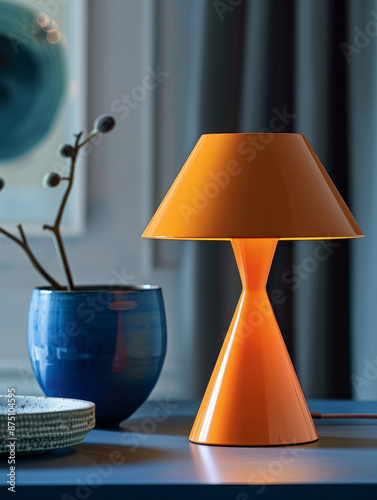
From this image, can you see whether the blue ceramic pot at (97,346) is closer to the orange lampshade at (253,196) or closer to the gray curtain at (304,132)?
the orange lampshade at (253,196)

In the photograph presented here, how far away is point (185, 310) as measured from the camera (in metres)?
1.58

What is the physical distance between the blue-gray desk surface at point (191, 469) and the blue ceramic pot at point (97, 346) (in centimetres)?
6

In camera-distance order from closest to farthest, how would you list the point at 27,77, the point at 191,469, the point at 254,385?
the point at 191,469 → the point at 254,385 → the point at 27,77

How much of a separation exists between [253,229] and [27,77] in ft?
3.25

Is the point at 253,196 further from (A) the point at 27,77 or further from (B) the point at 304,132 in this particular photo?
(A) the point at 27,77

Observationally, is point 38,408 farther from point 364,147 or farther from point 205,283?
point 364,147

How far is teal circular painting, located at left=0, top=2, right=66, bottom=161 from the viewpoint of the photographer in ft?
5.52

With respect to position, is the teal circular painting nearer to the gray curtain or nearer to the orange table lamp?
the gray curtain

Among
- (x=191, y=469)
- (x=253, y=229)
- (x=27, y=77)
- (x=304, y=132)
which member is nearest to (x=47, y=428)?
(x=191, y=469)

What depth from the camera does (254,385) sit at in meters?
0.93

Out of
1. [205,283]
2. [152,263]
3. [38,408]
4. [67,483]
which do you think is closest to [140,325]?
[38,408]

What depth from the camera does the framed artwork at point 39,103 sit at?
5.51 ft

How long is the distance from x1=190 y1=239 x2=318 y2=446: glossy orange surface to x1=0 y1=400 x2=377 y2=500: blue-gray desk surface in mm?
20
